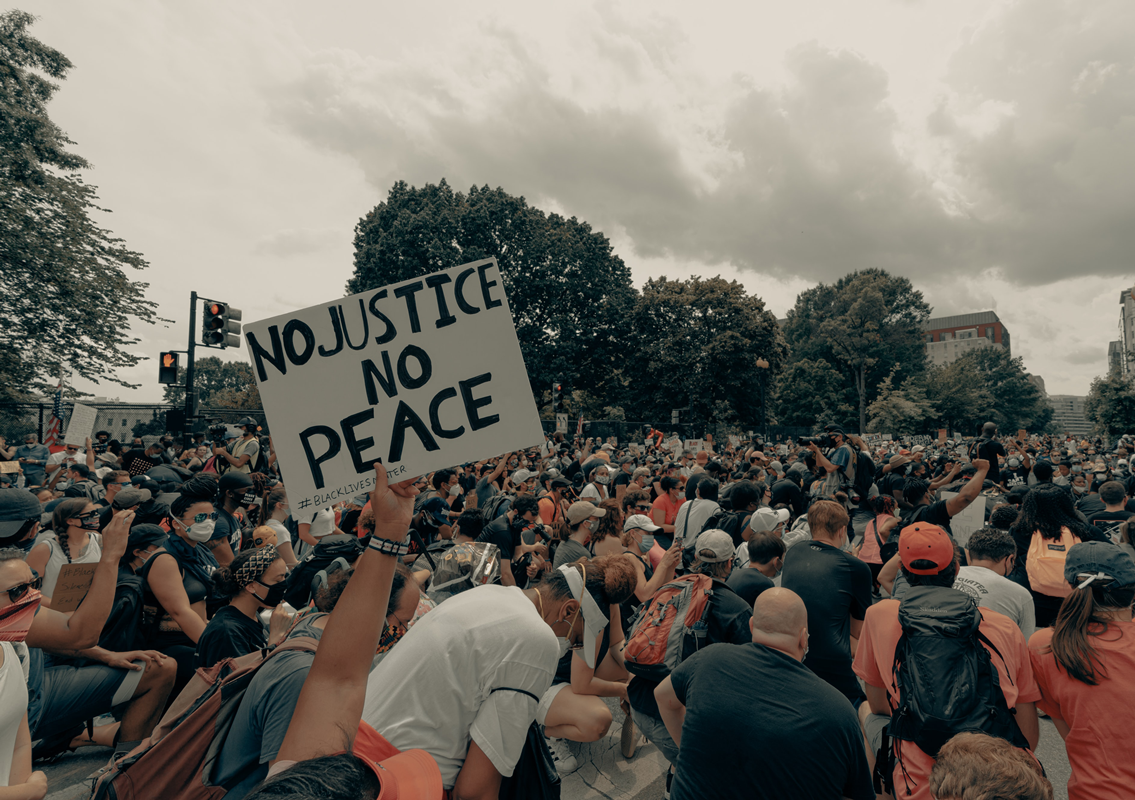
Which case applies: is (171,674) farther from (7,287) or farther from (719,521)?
(7,287)

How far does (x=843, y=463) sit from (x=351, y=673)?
6948 millimetres

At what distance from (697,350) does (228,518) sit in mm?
33502

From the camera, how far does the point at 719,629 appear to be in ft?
9.84

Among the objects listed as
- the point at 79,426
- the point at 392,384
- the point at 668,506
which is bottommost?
the point at 668,506

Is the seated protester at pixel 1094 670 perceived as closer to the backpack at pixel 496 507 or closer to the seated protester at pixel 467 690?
the seated protester at pixel 467 690

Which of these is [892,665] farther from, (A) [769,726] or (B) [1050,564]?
(B) [1050,564]

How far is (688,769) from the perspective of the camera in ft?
7.25

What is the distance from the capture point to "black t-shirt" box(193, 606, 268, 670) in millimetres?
3016

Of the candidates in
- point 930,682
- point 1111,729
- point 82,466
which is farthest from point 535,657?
point 82,466

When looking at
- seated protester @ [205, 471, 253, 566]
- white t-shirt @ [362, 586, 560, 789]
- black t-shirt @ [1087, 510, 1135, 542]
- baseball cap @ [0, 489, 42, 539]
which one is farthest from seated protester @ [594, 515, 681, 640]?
black t-shirt @ [1087, 510, 1135, 542]

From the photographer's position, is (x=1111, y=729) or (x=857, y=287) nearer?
(x=1111, y=729)

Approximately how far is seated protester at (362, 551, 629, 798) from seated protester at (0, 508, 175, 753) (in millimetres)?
1853

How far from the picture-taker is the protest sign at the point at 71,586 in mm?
3309

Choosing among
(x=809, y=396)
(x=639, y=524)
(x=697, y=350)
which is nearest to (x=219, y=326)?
(x=639, y=524)
